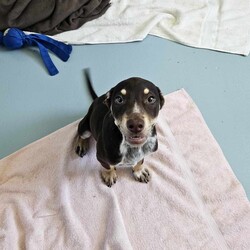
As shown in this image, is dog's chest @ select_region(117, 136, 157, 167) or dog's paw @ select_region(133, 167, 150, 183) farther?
dog's paw @ select_region(133, 167, 150, 183)

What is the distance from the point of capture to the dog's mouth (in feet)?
3.48

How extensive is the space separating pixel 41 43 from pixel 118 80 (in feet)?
1.42

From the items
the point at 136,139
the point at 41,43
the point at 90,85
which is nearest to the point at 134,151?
the point at 136,139

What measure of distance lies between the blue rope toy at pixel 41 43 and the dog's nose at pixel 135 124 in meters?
0.88

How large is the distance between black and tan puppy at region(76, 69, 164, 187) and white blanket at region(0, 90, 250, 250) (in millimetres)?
66

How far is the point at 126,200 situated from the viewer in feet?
4.44

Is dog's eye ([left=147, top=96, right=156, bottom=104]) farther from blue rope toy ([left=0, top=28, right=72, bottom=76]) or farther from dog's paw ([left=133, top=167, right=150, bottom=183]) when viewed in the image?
blue rope toy ([left=0, top=28, right=72, bottom=76])

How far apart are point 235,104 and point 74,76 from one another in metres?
0.75

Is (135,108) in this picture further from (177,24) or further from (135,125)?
(177,24)

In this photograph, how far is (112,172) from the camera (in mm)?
1370

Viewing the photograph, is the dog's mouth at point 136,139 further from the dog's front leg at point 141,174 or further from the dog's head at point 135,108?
the dog's front leg at point 141,174

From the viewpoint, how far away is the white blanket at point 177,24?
189 centimetres

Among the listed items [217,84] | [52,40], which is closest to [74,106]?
[52,40]

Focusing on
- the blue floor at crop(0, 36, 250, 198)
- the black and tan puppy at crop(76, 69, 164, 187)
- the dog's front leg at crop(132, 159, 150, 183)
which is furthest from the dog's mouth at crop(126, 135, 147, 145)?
the blue floor at crop(0, 36, 250, 198)
